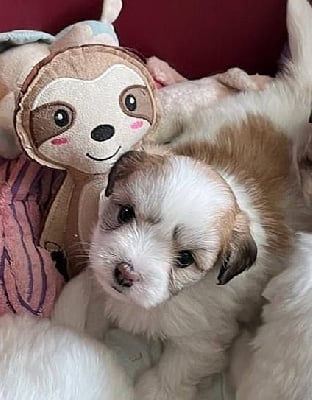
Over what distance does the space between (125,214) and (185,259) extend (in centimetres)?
10

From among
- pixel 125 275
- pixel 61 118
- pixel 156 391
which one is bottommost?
pixel 156 391

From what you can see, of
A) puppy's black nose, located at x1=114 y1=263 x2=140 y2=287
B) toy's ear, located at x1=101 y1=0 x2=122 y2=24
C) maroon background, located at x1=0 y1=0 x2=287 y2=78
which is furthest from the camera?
maroon background, located at x1=0 y1=0 x2=287 y2=78

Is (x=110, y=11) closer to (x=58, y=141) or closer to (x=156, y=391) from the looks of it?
(x=58, y=141)

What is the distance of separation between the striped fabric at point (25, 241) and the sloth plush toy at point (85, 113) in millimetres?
81

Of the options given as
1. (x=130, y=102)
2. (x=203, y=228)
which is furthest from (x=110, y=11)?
(x=203, y=228)

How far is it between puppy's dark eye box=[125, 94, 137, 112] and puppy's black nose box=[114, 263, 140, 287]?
0.28 m

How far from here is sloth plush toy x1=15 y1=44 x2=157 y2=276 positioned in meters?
1.33

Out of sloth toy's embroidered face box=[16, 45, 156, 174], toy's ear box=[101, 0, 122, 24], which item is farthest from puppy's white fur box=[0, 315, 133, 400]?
toy's ear box=[101, 0, 122, 24]

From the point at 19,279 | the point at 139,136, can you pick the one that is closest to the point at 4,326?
the point at 19,279

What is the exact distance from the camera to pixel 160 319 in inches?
54.0

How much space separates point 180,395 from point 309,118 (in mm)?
484

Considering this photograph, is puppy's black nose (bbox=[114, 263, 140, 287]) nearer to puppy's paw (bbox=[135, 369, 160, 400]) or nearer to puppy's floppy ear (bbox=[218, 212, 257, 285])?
puppy's floppy ear (bbox=[218, 212, 257, 285])

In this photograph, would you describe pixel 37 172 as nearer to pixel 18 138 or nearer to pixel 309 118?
pixel 18 138

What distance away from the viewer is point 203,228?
4.00 feet
